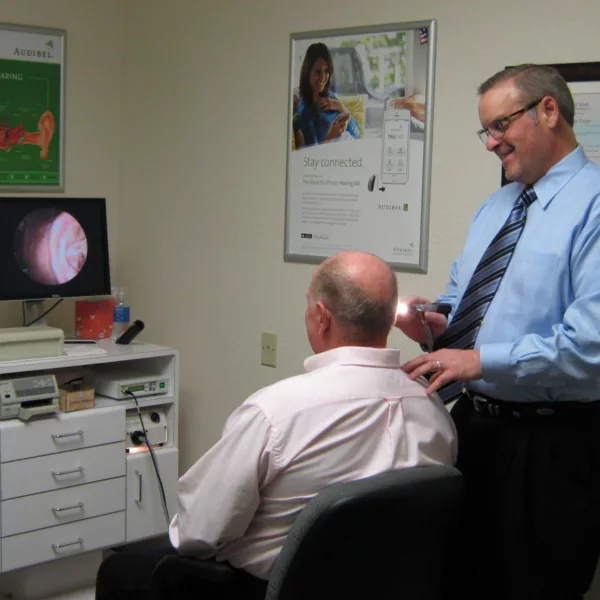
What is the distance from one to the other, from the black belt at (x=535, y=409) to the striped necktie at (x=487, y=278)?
4.0 inches

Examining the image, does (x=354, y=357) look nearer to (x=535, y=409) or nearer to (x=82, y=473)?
(x=535, y=409)

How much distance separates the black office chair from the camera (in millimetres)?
1466

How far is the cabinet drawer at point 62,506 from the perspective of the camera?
273 centimetres

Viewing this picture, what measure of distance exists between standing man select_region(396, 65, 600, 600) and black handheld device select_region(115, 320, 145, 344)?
1.45m

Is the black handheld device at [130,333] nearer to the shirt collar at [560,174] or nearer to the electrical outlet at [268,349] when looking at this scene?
the electrical outlet at [268,349]

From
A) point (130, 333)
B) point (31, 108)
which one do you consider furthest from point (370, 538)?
point (31, 108)

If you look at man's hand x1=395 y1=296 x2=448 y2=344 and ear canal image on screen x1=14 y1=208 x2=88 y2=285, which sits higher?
ear canal image on screen x1=14 y1=208 x2=88 y2=285

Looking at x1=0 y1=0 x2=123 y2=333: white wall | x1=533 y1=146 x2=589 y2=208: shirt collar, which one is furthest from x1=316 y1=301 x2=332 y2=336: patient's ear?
x1=0 y1=0 x2=123 y2=333: white wall

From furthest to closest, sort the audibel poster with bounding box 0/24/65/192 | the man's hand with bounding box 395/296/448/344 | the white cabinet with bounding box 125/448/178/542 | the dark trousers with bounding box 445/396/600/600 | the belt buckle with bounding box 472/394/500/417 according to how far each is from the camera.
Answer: the audibel poster with bounding box 0/24/65/192 < the white cabinet with bounding box 125/448/178/542 < the man's hand with bounding box 395/296/448/344 < the belt buckle with bounding box 472/394/500/417 < the dark trousers with bounding box 445/396/600/600

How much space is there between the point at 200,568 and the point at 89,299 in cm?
180

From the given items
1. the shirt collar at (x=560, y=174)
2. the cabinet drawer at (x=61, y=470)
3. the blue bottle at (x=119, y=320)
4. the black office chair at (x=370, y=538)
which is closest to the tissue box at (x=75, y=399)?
the cabinet drawer at (x=61, y=470)

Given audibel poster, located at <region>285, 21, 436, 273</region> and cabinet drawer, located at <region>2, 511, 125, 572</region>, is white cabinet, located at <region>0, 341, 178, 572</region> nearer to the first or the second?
cabinet drawer, located at <region>2, 511, 125, 572</region>

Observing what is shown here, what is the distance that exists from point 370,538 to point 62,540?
1.65 m

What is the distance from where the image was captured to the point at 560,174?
1.93 meters
